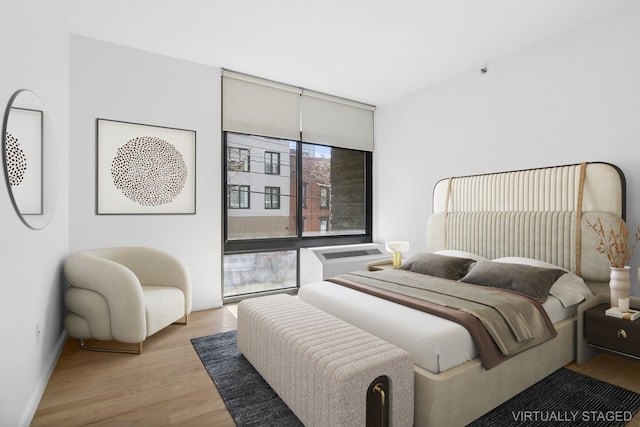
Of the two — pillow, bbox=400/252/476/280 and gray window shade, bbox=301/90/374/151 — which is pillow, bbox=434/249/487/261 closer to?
pillow, bbox=400/252/476/280

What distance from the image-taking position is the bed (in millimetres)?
1646

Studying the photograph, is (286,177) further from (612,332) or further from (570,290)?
(612,332)

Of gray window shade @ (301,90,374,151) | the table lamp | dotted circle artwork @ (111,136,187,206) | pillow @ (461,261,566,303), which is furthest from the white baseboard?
gray window shade @ (301,90,374,151)

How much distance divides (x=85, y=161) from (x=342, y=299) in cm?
271

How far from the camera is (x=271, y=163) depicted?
4.27 metres

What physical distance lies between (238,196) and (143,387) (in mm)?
2367

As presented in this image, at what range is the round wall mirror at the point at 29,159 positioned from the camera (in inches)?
63.5

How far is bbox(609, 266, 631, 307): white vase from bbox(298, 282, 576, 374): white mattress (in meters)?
0.29

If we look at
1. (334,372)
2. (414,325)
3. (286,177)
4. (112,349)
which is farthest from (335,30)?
(112,349)

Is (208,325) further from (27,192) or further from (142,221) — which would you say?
(27,192)

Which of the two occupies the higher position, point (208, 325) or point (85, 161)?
point (85, 161)

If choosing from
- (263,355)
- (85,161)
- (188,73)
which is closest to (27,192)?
(85,161)

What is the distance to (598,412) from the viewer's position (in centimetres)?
177

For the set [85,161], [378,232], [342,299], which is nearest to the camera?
[342,299]
